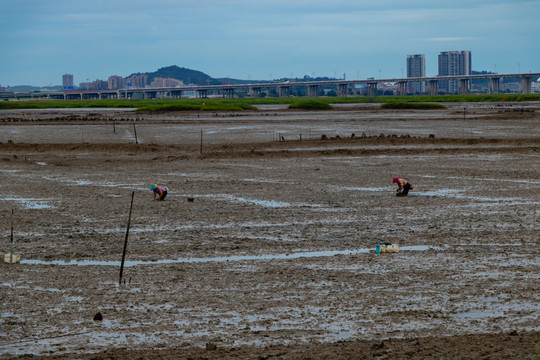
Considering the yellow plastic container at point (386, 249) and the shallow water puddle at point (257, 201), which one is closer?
the yellow plastic container at point (386, 249)

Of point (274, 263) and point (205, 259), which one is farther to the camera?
point (205, 259)

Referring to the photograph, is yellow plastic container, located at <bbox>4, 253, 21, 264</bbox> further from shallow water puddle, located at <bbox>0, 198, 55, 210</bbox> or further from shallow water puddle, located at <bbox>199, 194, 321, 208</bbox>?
shallow water puddle, located at <bbox>199, 194, 321, 208</bbox>

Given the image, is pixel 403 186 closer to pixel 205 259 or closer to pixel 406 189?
pixel 406 189

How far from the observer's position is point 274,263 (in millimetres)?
13078

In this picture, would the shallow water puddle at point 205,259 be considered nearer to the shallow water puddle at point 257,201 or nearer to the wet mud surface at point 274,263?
the wet mud surface at point 274,263

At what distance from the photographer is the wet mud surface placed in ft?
29.6

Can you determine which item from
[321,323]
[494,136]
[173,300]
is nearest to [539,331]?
[321,323]

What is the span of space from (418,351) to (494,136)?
123 ft

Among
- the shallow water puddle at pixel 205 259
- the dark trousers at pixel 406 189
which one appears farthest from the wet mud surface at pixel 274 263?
the dark trousers at pixel 406 189

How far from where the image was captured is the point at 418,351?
27.6ft

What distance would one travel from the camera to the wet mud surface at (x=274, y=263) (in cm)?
901

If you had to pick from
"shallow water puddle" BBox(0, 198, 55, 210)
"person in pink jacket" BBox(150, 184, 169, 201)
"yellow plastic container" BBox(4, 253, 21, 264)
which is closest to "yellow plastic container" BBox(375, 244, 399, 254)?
"yellow plastic container" BBox(4, 253, 21, 264)

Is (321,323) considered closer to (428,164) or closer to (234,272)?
(234,272)

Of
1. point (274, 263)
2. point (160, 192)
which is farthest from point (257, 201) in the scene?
point (274, 263)
